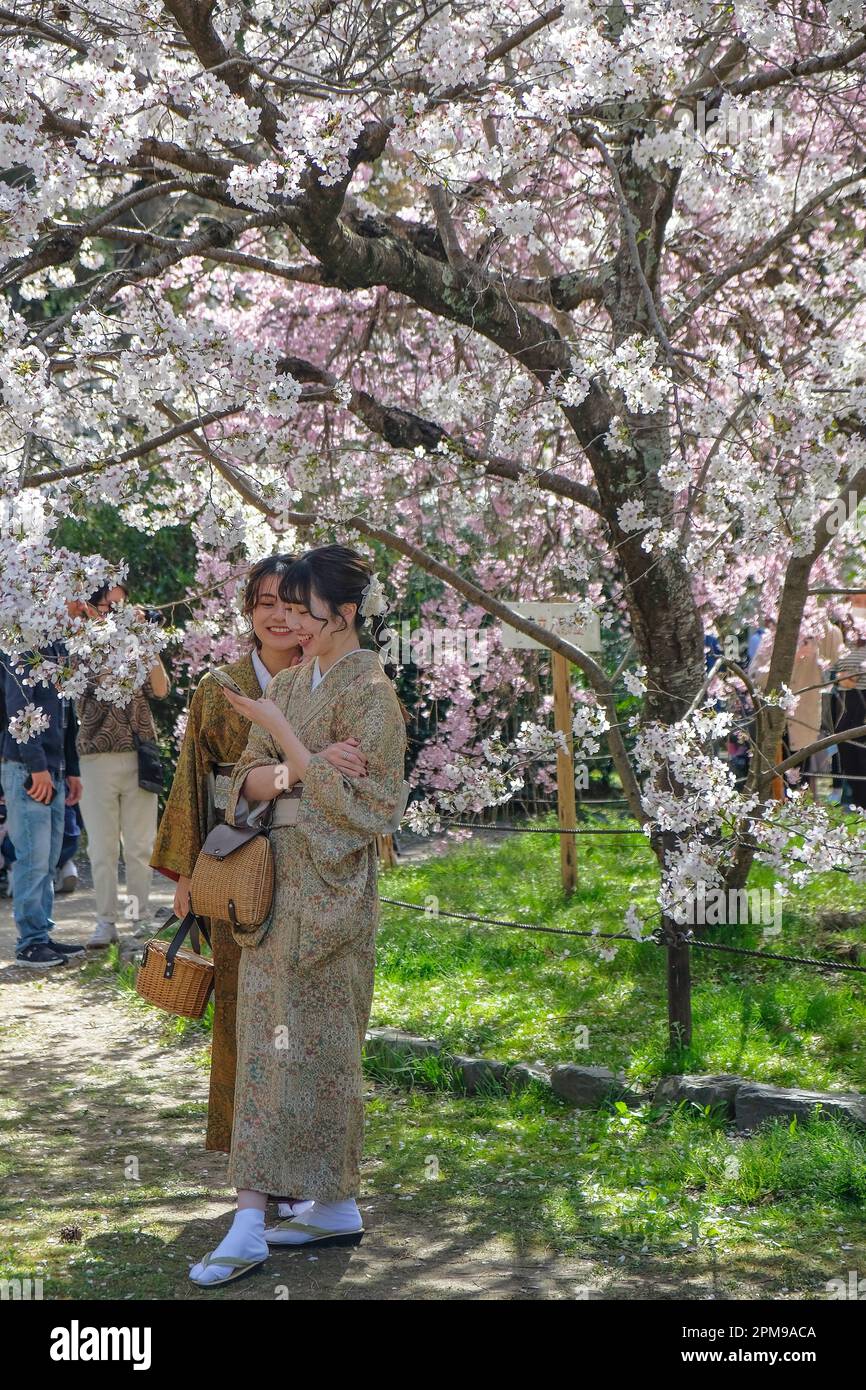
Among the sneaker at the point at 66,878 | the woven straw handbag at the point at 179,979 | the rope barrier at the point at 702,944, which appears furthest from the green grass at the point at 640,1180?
the sneaker at the point at 66,878

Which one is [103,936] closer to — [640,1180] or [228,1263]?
[640,1180]

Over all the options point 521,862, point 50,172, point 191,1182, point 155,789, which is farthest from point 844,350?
point 521,862

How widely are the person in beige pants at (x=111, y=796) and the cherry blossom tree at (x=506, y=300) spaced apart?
157 centimetres

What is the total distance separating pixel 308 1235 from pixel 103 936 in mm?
4008

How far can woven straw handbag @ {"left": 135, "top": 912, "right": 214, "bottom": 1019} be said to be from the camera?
160 inches

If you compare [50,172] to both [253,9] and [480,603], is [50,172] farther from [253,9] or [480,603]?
[253,9]

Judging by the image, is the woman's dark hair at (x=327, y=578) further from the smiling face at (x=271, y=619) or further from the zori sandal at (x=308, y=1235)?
the zori sandal at (x=308, y=1235)

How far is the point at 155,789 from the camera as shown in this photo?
7473 mm

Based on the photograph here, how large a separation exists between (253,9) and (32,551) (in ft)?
11.7

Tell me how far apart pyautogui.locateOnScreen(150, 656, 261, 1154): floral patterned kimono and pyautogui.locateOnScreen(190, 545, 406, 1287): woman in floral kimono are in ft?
1.14

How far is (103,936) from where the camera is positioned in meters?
7.48

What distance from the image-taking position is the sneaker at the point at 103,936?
24.4 ft

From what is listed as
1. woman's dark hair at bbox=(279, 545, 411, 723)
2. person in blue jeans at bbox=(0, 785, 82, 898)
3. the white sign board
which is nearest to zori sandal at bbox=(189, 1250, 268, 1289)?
woman's dark hair at bbox=(279, 545, 411, 723)

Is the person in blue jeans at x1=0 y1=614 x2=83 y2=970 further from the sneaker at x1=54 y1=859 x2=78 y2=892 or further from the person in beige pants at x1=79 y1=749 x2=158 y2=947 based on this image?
the sneaker at x1=54 y1=859 x2=78 y2=892
